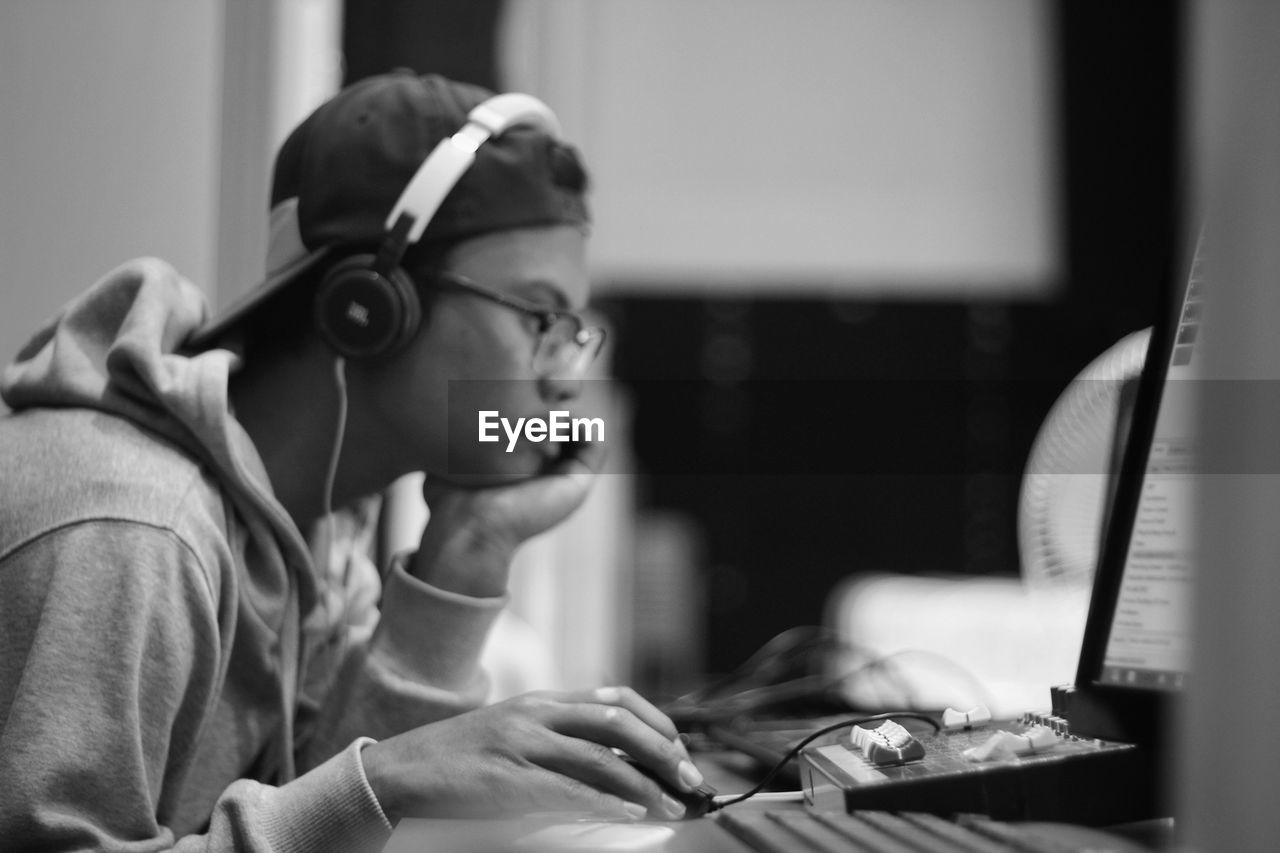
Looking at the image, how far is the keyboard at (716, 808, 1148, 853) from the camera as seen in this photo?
449mm

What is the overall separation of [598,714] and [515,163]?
546mm

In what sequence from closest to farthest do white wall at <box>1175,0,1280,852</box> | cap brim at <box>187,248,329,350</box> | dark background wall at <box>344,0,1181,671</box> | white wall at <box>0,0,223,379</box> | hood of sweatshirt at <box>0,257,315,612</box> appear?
1. white wall at <box>1175,0,1280,852</box>
2. hood of sweatshirt at <box>0,257,315,612</box>
3. cap brim at <box>187,248,329,350</box>
4. white wall at <box>0,0,223,379</box>
5. dark background wall at <box>344,0,1181,671</box>

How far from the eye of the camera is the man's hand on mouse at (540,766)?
0.60 meters

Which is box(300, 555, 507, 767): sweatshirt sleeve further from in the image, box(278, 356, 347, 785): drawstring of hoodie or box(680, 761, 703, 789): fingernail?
box(680, 761, 703, 789): fingernail

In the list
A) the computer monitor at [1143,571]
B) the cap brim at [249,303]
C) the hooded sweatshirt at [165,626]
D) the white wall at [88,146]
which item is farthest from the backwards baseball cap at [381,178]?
the computer monitor at [1143,571]

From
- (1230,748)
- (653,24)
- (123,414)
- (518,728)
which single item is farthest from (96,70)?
(653,24)

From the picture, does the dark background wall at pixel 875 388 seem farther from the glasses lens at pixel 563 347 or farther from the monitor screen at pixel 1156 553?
the monitor screen at pixel 1156 553

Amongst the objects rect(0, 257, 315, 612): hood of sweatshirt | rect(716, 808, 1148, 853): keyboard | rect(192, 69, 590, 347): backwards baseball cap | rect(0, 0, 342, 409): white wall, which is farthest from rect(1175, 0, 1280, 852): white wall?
rect(0, 0, 342, 409): white wall

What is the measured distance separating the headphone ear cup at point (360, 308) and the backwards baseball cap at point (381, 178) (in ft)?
0.12

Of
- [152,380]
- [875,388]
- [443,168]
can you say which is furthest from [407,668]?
[875,388]

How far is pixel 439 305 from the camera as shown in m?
0.98

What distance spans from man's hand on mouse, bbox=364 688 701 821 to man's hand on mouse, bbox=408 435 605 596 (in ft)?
1.11

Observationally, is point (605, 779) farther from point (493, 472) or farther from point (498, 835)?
point (493, 472)

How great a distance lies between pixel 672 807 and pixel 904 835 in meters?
0.16
